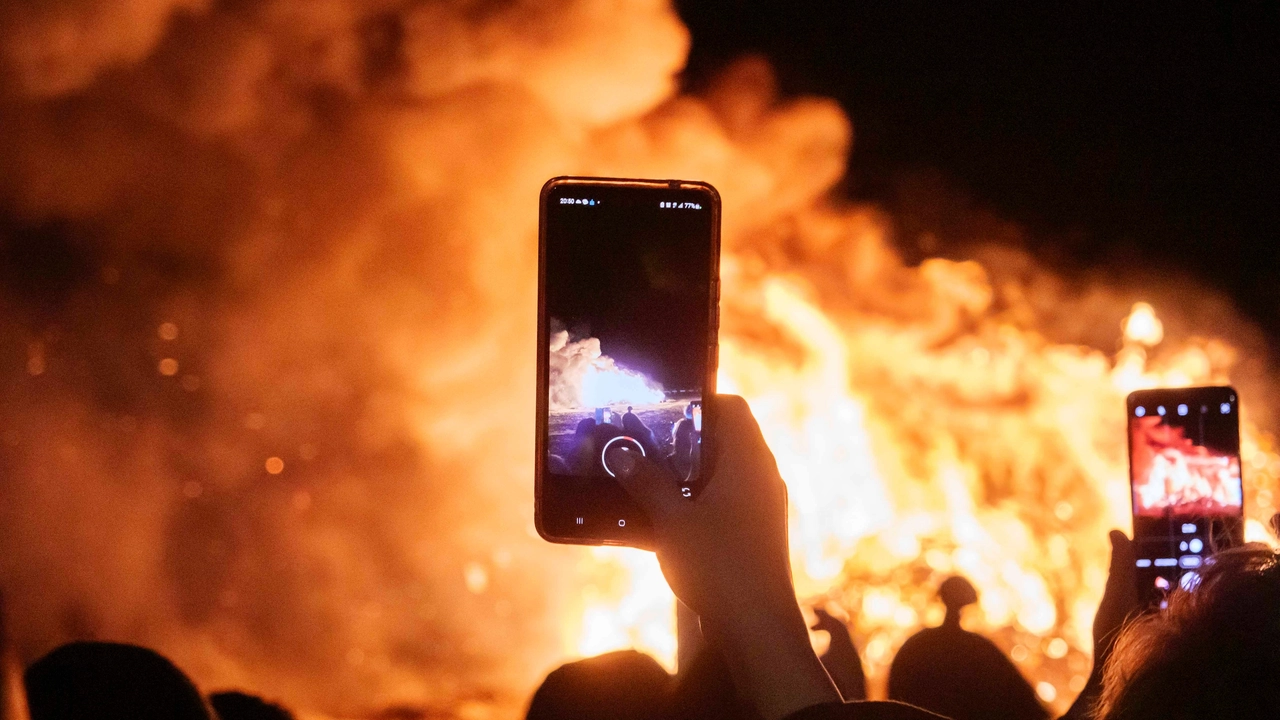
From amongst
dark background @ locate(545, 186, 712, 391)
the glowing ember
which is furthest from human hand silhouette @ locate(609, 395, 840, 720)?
the glowing ember

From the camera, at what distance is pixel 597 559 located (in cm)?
616

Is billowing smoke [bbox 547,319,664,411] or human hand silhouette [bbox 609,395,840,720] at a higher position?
billowing smoke [bbox 547,319,664,411]

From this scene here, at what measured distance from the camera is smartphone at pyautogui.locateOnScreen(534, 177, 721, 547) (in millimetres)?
1412

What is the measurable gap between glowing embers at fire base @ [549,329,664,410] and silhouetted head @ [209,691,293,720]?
524 mm

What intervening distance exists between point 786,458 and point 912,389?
857 mm

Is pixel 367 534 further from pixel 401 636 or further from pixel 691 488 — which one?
pixel 691 488

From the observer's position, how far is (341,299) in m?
5.42

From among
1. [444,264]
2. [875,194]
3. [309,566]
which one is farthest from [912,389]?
[309,566]

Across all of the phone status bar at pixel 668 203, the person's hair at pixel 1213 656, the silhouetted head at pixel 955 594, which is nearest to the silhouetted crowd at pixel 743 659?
the person's hair at pixel 1213 656

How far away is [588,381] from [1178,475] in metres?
1.15

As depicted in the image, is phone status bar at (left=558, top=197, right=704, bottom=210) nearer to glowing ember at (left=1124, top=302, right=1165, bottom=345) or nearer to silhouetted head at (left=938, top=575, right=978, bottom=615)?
silhouetted head at (left=938, top=575, right=978, bottom=615)

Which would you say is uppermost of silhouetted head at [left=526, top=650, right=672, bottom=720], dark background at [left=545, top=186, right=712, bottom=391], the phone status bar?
the phone status bar

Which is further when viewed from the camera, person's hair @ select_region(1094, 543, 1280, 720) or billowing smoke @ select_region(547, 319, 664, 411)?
billowing smoke @ select_region(547, 319, 664, 411)

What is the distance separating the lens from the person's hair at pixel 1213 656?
830 mm
